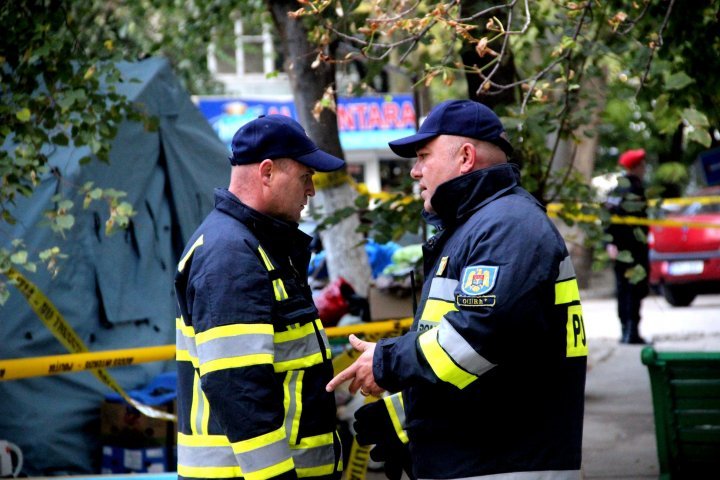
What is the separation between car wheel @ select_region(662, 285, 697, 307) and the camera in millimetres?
16844

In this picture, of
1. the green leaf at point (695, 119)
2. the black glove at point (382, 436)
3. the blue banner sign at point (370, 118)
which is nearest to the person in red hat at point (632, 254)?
the green leaf at point (695, 119)

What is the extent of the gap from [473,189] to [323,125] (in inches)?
185

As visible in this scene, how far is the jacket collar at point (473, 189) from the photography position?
3.26 m

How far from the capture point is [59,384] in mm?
6965

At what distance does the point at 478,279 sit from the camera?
9.81 feet

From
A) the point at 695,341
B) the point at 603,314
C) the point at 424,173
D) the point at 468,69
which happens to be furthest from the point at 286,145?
the point at 603,314

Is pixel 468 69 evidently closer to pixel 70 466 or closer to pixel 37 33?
pixel 37 33

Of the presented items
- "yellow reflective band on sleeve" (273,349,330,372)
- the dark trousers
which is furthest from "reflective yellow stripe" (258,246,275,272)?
the dark trousers

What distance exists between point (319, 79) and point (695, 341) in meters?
6.56

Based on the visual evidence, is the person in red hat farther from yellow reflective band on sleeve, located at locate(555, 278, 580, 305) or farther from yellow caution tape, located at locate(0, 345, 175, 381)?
yellow reflective band on sleeve, located at locate(555, 278, 580, 305)

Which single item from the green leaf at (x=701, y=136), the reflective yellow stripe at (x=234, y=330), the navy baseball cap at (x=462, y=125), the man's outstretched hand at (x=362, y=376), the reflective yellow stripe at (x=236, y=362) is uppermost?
the navy baseball cap at (x=462, y=125)

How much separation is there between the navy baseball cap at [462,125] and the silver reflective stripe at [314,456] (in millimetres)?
1023

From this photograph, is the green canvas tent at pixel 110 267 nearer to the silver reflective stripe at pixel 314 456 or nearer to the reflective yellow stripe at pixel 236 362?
the silver reflective stripe at pixel 314 456

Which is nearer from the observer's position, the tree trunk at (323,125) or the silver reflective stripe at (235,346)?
the silver reflective stripe at (235,346)
